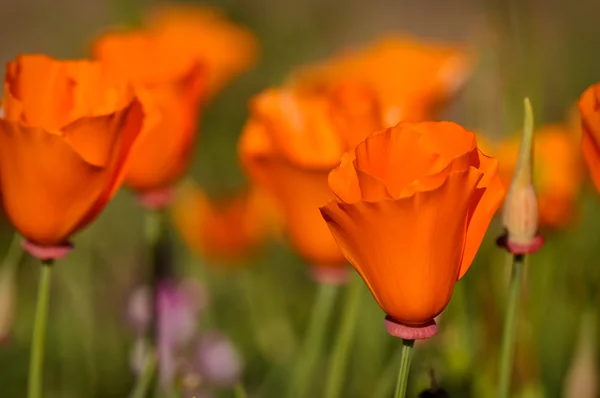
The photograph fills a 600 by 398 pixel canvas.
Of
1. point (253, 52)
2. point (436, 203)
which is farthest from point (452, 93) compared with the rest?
point (436, 203)

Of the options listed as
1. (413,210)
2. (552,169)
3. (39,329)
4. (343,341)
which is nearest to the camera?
(413,210)

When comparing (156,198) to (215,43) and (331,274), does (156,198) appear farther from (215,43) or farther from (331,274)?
(215,43)

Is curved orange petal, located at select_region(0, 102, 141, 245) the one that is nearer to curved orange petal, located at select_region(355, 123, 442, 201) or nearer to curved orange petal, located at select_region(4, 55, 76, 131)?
curved orange petal, located at select_region(4, 55, 76, 131)

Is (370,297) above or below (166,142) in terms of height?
below

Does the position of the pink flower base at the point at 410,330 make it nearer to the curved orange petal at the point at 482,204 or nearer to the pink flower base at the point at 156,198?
the curved orange petal at the point at 482,204

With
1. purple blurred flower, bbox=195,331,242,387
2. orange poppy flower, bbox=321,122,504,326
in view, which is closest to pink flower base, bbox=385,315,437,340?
orange poppy flower, bbox=321,122,504,326

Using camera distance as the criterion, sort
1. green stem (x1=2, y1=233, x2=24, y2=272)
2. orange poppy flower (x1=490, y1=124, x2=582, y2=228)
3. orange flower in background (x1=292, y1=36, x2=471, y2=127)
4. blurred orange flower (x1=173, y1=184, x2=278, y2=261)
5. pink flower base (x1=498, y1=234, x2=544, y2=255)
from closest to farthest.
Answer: pink flower base (x1=498, y1=234, x2=544, y2=255) < green stem (x1=2, y1=233, x2=24, y2=272) < orange poppy flower (x1=490, y1=124, x2=582, y2=228) < orange flower in background (x1=292, y1=36, x2=471, y2=127) < blurred orange flower (x1=173, y1=184, x2=278, y2=261)

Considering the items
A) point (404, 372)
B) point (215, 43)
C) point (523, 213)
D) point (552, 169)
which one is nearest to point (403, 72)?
point (552, 169)
